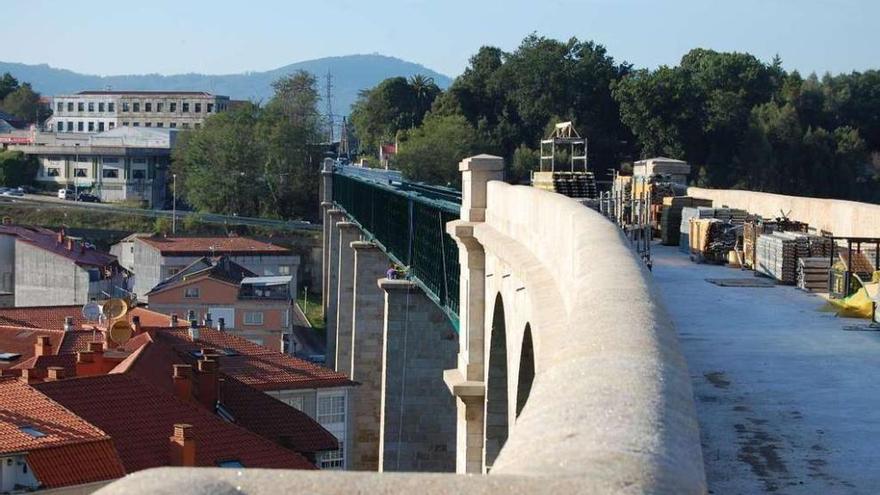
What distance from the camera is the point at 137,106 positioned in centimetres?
16662

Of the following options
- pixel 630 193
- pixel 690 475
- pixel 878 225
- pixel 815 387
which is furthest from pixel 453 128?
pixel 690 475

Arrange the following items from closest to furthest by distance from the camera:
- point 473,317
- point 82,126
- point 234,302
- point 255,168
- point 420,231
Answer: point 473,317
point 420,231
point 234,302
point 255,168
point 82,126

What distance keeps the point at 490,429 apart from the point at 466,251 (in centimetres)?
242

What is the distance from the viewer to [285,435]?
1400 inches

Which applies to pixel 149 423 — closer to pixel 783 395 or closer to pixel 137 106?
pixel 783 395

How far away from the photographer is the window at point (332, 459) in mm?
36844

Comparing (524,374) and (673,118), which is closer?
(524,374)

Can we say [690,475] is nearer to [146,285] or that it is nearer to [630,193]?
[630,193]

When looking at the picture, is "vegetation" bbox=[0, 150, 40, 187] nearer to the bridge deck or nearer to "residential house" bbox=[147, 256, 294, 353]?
"residential house" bbox=[147, 256, 294, 353]

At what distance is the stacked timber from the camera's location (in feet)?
68.5

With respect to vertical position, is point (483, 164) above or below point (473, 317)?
above

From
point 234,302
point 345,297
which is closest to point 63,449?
point 345,297

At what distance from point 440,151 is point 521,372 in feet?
231

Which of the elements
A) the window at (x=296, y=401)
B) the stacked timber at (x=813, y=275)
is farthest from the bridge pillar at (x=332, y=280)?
the stacked timber at (x=813, y=275)
